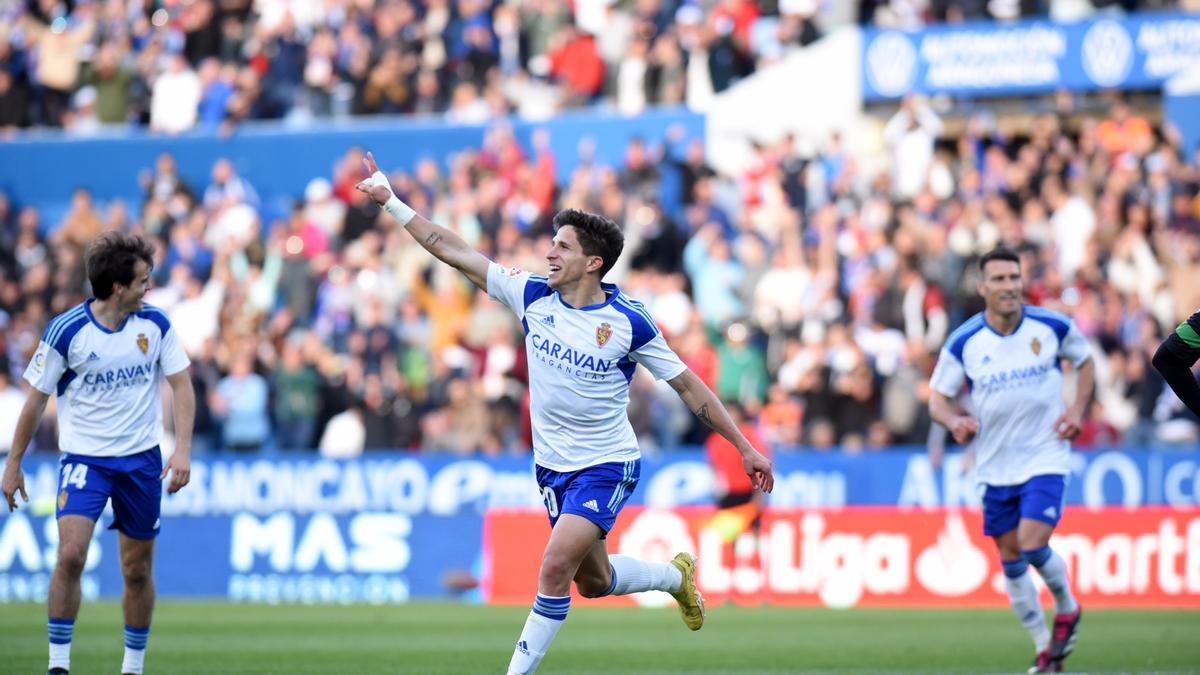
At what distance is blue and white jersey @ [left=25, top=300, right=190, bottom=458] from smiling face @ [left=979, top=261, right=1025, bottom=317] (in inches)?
218

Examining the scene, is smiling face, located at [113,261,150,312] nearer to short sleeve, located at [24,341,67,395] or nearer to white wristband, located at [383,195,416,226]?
short sleeve, located at [24,341,67,395]

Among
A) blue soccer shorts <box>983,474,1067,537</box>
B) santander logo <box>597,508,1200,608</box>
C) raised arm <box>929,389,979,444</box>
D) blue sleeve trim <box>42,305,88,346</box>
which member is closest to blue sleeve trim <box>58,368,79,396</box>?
blue sleeve trim <box>42,305,88,346</box>

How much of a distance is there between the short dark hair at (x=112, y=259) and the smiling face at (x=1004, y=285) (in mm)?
5739

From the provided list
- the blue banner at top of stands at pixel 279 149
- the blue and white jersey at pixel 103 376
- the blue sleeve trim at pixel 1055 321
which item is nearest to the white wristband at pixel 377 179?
the blue and white jersey at pixel 103 376

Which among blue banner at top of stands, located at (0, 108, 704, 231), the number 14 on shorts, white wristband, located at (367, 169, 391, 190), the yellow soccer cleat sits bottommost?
the yellow soccer cleat

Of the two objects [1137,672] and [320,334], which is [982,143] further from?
[1137,672]

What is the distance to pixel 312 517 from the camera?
21.6 meters

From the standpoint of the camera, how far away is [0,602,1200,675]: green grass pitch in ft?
42.8

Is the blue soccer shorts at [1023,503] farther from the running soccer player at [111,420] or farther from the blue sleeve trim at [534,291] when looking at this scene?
the running soccer player at [111,420]

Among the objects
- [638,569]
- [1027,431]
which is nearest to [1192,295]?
[1027,431]

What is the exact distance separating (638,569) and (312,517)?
11.7m

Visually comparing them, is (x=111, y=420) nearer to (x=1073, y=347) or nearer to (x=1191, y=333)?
(x=1191, y=333)

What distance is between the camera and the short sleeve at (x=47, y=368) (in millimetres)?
10836

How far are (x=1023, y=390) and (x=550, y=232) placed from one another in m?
12.8
